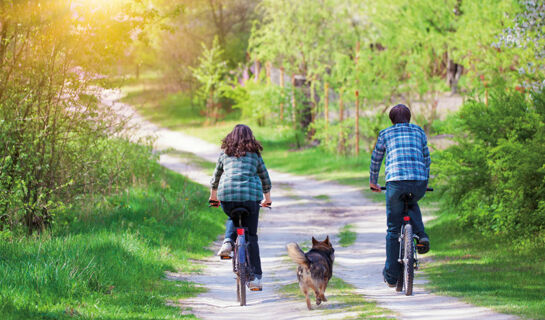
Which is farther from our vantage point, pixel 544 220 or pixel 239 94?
pixel 239 94

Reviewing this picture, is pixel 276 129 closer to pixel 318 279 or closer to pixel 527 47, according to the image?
pixel 527 47

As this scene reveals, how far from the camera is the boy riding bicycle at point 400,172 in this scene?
899 centimetres

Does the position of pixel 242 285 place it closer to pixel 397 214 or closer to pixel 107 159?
pixel 397 214

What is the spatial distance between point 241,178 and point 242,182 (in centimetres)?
5

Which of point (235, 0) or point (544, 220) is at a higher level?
point (235, 0)

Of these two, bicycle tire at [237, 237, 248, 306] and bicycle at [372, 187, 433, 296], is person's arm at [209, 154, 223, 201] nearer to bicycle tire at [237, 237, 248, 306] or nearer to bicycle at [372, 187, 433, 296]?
bicycle tire at [237, 237, 248, 306]

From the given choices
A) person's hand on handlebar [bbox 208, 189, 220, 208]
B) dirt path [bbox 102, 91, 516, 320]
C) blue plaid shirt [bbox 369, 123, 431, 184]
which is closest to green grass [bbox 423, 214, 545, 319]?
dirt path [bbox 102, 91, 516, 320]

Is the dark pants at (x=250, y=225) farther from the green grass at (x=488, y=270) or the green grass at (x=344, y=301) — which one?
the green grass at (x=488, y=270)

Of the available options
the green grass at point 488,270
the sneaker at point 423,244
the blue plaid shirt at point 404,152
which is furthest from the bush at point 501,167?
the blue plaid shirt at point 404,152

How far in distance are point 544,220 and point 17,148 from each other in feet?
27.3

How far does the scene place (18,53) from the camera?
42.4 feet

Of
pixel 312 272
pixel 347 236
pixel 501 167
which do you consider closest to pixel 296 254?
pixel 312 272

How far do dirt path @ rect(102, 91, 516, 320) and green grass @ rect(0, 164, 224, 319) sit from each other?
0.55 metres

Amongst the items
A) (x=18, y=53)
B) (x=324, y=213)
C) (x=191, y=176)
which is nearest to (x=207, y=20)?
(x=191, y=176)
